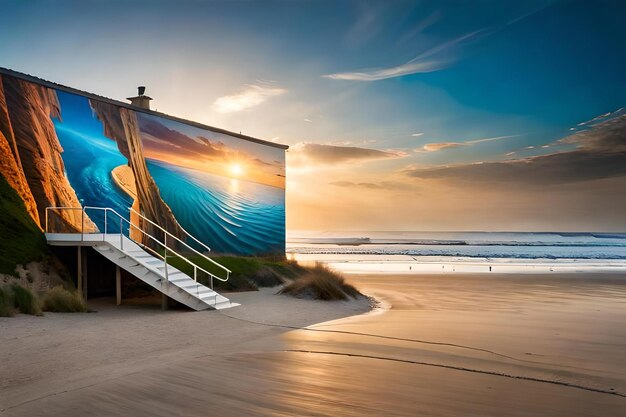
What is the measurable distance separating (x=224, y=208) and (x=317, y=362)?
607 inches

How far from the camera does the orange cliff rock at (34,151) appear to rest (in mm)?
14273

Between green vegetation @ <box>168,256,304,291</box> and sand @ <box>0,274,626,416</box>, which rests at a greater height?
green vegetation @ <box>168,256,304,291</box>

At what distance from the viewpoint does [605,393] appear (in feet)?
19.9

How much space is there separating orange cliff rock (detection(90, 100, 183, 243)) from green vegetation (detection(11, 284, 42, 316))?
6.32 metres

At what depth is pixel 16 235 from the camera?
13492 mm

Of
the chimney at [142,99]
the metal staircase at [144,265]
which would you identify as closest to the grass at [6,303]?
the metal staircase at [144,265]

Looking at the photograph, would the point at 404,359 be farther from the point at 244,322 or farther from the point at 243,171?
the point at 243,171

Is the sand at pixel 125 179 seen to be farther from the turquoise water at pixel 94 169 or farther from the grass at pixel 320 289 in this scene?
the grass at pixel 320 289

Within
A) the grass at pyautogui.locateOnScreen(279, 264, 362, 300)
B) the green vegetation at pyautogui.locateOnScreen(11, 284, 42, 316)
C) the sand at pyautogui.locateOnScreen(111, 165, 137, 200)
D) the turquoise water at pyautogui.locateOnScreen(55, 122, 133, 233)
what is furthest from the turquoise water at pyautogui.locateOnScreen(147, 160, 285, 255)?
the green vegetation at pyautogui.locateOnScreen(11, 284, 42, 316)

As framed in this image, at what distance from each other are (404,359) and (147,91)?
53.7ft

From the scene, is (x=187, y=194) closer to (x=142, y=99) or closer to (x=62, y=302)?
(x=142, y=99)

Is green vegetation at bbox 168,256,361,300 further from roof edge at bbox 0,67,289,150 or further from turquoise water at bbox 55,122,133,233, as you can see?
roof edge at bbox 0,67,289,150

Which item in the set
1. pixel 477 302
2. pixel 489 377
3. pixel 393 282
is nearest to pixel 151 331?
pixel 489 377

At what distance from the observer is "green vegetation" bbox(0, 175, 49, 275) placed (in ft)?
42.8
